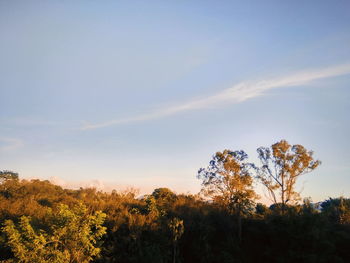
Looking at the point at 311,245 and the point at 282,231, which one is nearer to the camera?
the point at 311,245

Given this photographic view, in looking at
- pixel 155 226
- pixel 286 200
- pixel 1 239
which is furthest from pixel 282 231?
pixel 286 200

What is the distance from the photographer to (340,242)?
16250 millimetres

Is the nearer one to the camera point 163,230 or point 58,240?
point 58,240

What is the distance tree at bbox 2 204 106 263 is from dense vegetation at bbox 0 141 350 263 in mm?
34

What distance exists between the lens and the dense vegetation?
9.57 meters

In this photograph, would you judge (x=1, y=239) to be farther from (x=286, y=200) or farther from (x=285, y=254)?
(x=286, y=200)

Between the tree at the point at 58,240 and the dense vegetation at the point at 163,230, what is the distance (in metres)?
0.03

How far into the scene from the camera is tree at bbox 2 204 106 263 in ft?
28.0

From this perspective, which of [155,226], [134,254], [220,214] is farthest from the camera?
[220,214]

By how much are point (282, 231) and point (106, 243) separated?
→ 10653 mm

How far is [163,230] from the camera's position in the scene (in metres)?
14.6

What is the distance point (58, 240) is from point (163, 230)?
669cm

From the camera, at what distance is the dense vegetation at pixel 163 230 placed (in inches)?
377

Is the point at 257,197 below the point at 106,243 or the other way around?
the other way around
